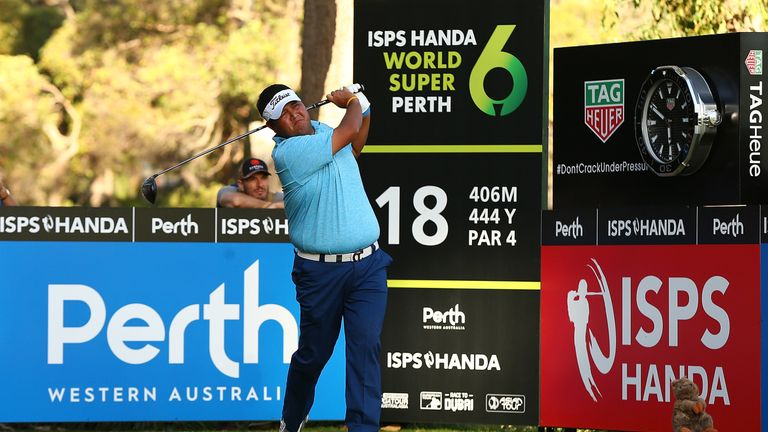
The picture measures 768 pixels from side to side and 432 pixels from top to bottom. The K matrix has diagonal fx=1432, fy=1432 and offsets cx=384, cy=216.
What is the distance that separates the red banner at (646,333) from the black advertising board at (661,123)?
37 cm

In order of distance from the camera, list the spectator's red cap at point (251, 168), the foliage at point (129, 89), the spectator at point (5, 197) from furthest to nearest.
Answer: the foliage at point (129, 89) → the spectator's red cap at point (251, 168) → the spectator at point (5, 197)

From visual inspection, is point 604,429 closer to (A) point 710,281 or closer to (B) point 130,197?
(A) point 710,281

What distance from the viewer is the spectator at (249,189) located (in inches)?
440

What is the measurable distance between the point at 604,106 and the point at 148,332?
337cm

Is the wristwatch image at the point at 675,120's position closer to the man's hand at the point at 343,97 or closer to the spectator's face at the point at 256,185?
the man's hand at the point at 343,97

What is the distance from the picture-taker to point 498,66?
8.97 meters

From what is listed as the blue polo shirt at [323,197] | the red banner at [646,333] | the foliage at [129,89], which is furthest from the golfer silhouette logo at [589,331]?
the foliage at [129,89]

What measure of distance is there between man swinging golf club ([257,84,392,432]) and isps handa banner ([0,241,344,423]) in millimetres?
1686

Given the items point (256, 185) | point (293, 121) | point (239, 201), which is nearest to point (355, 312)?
point (293, 121)

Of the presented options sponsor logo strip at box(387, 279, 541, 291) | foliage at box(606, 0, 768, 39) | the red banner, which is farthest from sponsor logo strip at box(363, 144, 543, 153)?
foliage at box(606, 0, 768, 39)

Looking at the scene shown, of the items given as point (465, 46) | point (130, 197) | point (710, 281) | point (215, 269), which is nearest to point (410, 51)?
point (465, 46)

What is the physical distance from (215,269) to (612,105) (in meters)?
2.89

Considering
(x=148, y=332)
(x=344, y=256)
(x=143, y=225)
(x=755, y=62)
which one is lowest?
(x=148, y=332)

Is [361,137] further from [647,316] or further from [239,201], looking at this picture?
[239,201]
